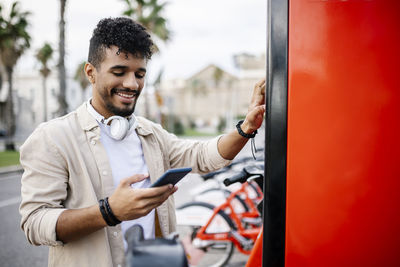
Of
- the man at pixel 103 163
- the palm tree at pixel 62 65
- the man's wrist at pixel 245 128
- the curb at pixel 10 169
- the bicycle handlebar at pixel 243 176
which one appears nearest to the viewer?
the man at pixel 103 163

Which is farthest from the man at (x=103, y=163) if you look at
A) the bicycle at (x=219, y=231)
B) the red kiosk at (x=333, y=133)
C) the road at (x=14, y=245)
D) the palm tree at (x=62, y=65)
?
the palm tree at (x=62, y=65)

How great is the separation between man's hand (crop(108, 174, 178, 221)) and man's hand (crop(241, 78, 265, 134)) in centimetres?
65

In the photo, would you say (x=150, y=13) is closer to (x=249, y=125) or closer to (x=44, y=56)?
(x=44, y=56)

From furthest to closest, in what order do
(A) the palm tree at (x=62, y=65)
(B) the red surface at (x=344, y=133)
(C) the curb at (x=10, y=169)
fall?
(A) the palm tree at (x=62, y=65) → (C) the curb at (x=10, y=169) → (B) the red surface at (x=344, y=133)

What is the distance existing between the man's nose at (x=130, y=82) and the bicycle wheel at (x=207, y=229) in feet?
8.21

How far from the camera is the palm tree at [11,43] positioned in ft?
53.0

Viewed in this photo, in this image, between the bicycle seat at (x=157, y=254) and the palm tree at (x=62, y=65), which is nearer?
the bicycle seat at (x=157, y=254)

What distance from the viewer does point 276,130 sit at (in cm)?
108

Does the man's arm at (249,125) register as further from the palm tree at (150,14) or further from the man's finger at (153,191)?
the palm tree at (150,14)

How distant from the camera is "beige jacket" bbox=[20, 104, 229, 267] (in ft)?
4.09

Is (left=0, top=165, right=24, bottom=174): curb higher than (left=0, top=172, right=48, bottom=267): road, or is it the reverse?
(left=0, top=172, right=48, bottom=267): road

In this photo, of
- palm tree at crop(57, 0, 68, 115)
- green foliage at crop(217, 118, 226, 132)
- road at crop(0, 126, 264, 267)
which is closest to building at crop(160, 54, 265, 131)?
green foliage at crop(217, 118, 226, 132)

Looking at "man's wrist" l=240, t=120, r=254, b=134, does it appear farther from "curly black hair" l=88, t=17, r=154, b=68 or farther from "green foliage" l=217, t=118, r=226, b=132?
"green foliage" l=217, t=118, r=226, b=132

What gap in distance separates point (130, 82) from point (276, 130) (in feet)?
2.53
